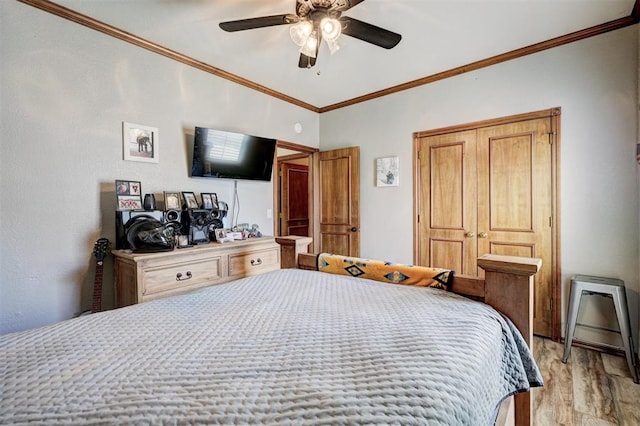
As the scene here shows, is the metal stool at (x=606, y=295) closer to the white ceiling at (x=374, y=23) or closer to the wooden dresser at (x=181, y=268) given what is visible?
the white ceiling at (x=374, y=23)

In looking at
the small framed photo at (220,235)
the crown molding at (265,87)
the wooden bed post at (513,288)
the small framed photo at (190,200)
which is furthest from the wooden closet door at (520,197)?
the small framed photo at (190,200)

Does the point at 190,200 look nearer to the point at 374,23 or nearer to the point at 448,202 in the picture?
the point at 374,23

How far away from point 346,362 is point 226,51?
9.38 feet

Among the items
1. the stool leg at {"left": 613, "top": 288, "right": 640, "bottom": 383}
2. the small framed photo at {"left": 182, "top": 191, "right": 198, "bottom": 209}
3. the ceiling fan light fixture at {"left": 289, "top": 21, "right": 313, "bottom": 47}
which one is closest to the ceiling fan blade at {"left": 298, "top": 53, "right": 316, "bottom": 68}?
the ceiling fan light fixture at {"left": 289, "top": 21, "right": 313, "bottom": 47}

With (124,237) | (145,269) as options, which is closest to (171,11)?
(124,237)

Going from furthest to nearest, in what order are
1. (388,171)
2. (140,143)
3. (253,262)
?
(388,171) → (253,262) → (140,143)

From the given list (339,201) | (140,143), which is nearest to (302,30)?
(140,143)

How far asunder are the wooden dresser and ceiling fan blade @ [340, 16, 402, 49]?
192cm

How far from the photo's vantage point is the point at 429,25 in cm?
232

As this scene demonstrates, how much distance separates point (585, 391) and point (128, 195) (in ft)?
11.8

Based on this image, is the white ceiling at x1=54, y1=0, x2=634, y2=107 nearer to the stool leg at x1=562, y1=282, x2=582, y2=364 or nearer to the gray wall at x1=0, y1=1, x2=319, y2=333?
the gray wall at x1=0, y1=1, x2=319, y2=333

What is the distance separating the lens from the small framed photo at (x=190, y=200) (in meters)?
2.69

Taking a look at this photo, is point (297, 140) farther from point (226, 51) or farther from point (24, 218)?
point (24, 218)

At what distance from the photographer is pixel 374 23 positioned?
2.30m
